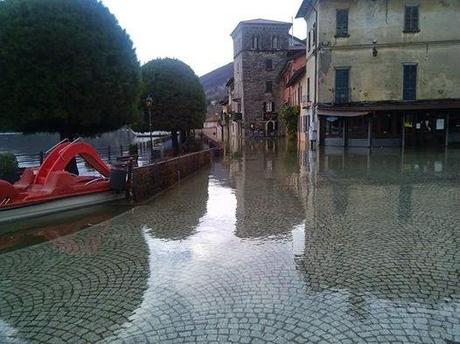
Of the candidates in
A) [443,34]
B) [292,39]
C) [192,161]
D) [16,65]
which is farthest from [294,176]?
[292,39]

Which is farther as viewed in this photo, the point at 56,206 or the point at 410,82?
the point at 410,82

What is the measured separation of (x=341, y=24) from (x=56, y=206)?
1015 inches

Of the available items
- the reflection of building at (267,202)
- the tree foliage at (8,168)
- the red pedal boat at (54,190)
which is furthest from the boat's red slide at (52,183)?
the reflection of building at (267,202)

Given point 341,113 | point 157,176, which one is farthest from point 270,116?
point 157,176

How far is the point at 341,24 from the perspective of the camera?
30.5 m

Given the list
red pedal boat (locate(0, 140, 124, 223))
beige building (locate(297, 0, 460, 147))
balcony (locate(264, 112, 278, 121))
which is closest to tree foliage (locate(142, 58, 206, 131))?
beige building (locate(297, 0, 460, 147))

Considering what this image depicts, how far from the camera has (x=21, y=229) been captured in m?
9.40

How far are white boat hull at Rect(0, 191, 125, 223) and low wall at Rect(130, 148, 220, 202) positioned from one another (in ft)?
2.38

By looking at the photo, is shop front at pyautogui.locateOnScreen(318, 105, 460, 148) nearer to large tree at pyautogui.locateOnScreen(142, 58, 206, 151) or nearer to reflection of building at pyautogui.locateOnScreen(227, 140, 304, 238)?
large tree at pyautogui.locateOnScreen(142, 58, 206, 151)

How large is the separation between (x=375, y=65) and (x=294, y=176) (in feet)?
59.0

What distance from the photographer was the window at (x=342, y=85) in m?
30.7

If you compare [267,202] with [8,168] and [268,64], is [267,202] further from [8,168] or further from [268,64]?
[268,64]

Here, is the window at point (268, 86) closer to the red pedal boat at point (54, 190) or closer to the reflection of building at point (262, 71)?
the reflection of building at point (262, 71)

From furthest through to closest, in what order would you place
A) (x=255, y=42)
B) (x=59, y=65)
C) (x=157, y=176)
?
(x=255, y=42)
(x=59, y=65)
(x=157, y=176)
